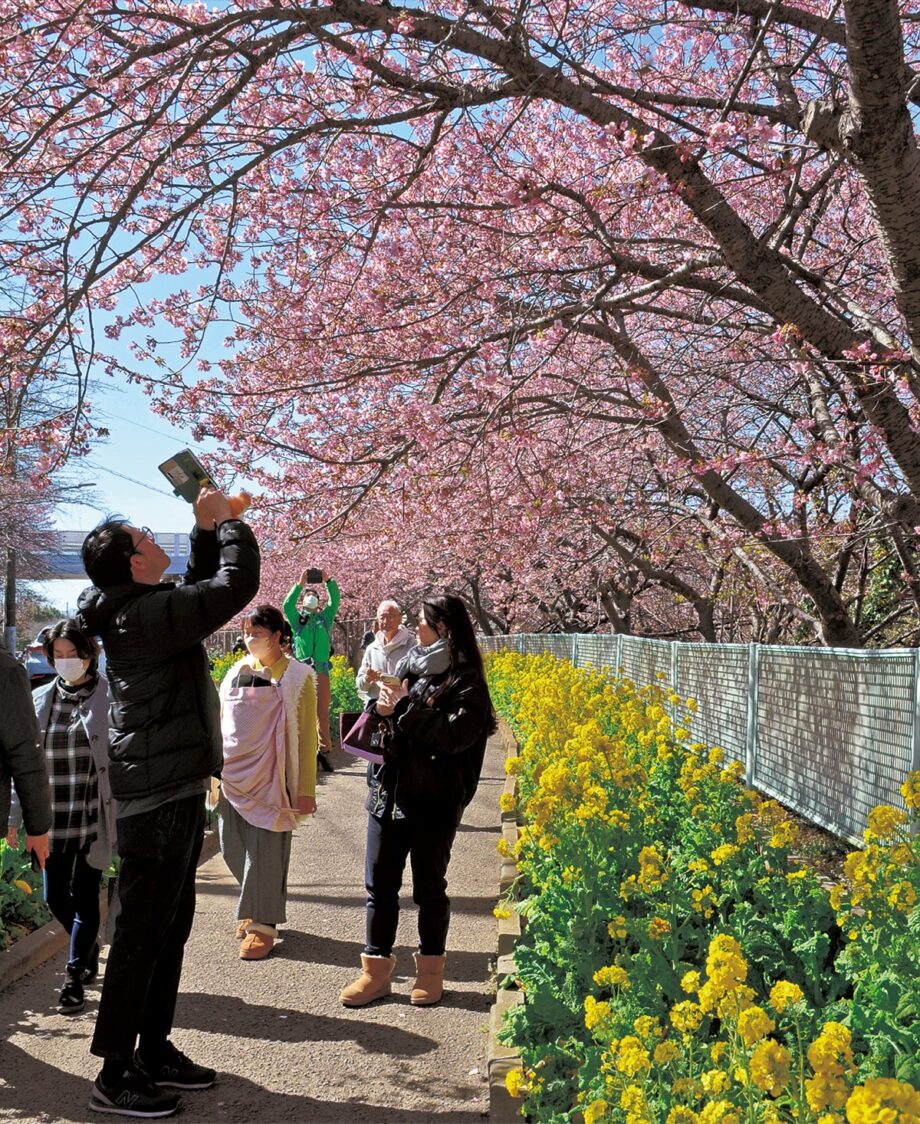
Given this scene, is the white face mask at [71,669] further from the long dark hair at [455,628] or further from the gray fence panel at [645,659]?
the gray fence panel at [645,659]

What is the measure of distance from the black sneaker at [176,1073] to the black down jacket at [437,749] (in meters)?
1.33

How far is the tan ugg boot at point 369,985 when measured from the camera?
15.5 feet

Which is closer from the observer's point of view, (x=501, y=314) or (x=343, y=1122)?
(x=343, y=1122)

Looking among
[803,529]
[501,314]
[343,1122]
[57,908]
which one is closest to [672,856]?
[343,1122]

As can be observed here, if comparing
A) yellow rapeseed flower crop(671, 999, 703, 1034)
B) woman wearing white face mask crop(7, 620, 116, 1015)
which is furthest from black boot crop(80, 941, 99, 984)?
yellow rapeseed flower crop(671, 999, 703, 1034)

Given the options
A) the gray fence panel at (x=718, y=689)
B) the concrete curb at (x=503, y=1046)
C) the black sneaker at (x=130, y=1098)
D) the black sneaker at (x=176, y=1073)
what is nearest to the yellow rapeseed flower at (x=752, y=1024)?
the concrete curb at (x=503, y=1046)

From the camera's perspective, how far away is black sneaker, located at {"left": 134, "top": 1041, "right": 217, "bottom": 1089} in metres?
3.84

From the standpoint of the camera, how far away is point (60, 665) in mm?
4949

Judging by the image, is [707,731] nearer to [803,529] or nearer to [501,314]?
[803,529]

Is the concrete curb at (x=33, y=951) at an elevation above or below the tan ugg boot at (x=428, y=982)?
below

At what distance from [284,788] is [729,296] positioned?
435 cm

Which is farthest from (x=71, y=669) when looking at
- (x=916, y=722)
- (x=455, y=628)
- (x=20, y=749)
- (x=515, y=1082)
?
(x=916, y=722)

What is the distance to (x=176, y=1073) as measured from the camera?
385cm

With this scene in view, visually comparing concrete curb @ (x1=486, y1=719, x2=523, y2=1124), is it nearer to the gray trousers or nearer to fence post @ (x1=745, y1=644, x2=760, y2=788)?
the gray trousers
